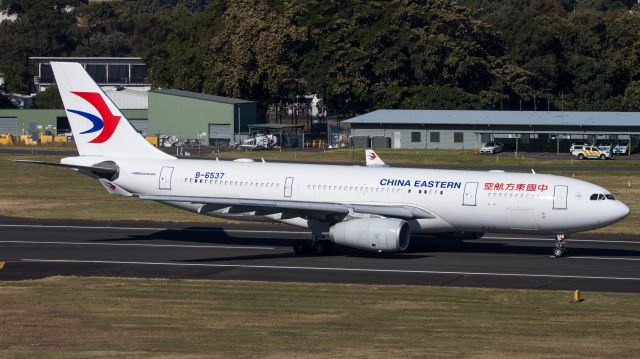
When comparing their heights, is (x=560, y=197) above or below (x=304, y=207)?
above

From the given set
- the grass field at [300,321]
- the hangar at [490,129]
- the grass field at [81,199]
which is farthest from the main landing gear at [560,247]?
the hangar at [490,129]

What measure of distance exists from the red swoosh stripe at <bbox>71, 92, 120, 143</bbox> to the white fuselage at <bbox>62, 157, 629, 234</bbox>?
115cm

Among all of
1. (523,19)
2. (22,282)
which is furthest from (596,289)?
(523,19)

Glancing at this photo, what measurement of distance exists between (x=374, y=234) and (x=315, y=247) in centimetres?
444

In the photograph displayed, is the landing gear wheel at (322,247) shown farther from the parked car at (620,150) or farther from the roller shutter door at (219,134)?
the roller shutter door at (219,134)

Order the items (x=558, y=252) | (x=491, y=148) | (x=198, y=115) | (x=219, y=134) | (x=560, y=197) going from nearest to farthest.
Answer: (x=560, y=197) < (x=558, y=252) < (x=491, y=148) < (x=198, y=115) < (x=219, y=134)

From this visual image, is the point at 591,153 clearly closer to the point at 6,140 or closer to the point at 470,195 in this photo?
the point at 470,195

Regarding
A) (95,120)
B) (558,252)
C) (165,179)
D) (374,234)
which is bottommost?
(558,252)

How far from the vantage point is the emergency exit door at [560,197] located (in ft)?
150

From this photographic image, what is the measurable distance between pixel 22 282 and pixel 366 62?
347ft

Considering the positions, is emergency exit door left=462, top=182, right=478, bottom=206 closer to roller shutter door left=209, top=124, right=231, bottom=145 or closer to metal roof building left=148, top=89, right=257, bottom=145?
A: metal roof building left=148, top=89, right=257, bottom=145

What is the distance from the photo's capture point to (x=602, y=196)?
4591 cm

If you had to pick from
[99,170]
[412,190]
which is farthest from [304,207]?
[99,170]

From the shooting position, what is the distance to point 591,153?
377ft
